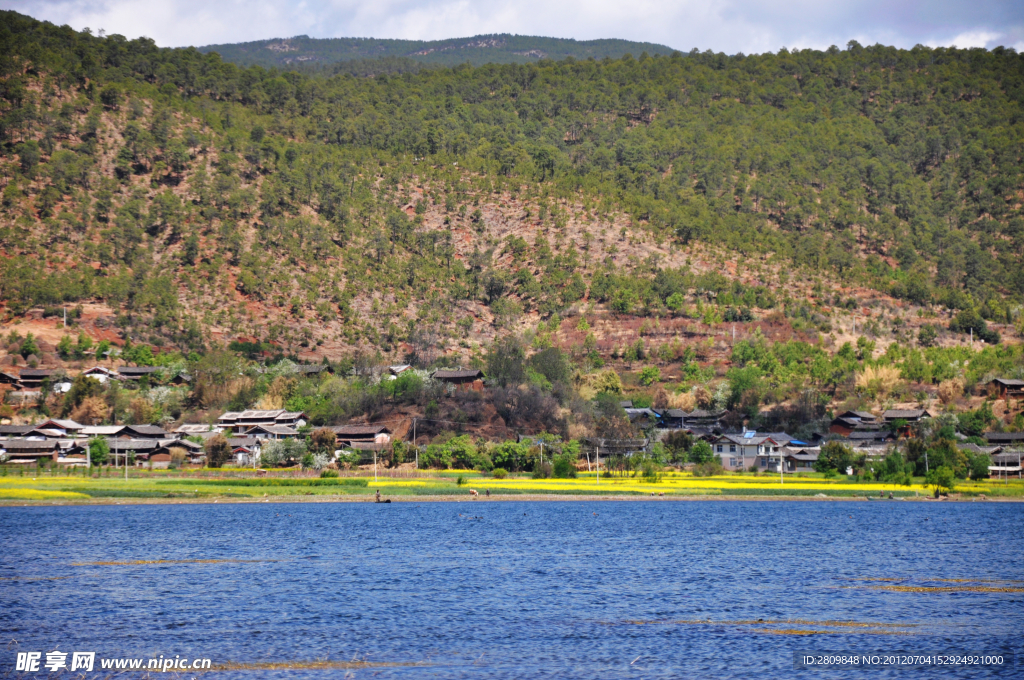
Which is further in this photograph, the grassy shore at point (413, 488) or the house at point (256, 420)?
the house at point (256, 420)

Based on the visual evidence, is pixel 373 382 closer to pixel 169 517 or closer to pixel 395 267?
pixel 395 267

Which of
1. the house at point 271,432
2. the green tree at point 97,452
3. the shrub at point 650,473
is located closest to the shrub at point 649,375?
the shrub at point 650,473

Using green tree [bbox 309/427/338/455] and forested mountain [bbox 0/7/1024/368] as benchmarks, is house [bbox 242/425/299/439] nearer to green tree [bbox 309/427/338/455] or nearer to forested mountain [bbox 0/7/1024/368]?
green tree [bbox 309/427/338/455]

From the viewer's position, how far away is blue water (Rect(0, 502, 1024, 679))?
106ft

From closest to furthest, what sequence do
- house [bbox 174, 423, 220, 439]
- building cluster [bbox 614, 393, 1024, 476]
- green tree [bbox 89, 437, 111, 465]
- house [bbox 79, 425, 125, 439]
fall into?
green tree [bbox 89, 437, 111, 465] → house [bbox 79, 425, 125, 439] → building cluster [bbox 614, 393, 1024, 476] → house [bbox 174, 423, 220, 439]

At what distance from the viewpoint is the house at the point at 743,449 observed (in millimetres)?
117750

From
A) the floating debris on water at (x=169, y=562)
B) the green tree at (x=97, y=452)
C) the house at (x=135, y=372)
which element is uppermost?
the house at (x=135, y=372)

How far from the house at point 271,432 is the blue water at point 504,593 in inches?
1436

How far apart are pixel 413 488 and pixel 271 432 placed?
33.1m

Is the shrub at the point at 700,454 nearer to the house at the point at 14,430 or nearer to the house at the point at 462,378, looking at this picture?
the house at the point at 462,378

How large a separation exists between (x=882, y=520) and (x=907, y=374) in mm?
68024

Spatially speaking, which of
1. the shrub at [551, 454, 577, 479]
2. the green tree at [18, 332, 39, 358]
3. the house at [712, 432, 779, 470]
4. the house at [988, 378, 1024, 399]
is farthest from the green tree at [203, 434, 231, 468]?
the house at [988, 378, 1024, 399]

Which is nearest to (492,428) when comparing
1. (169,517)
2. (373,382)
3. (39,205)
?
(373,382)

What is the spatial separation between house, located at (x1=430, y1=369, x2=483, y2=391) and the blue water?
5739 centimetres
